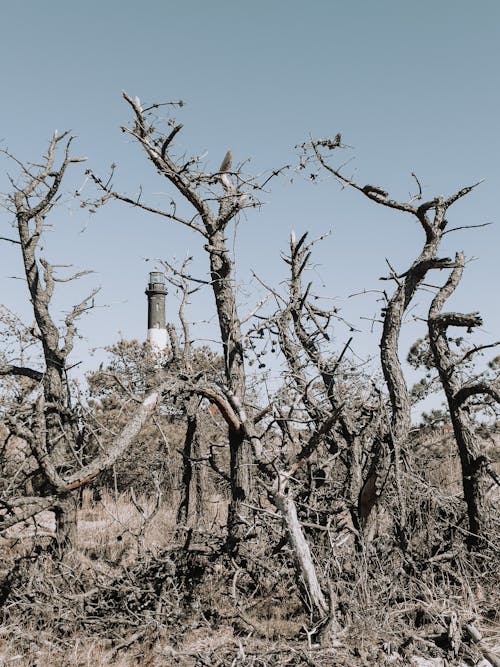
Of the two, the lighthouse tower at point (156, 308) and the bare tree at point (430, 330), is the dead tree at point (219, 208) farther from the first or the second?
the lighthouse tower at point (156, 308)

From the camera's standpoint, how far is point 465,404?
850 cm

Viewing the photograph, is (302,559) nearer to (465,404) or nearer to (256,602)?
(256,602)

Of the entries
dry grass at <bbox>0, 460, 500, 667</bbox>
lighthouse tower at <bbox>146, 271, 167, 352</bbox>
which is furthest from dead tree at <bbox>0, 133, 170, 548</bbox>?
lighthouse tower at <bbox>146, 271, 167, 352</bbox>

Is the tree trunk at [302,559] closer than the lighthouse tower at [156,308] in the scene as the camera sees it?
Yes

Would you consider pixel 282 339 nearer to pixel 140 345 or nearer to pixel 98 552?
pixel 98 552

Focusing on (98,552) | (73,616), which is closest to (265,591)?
(73,616)

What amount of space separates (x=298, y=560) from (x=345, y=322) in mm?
4568

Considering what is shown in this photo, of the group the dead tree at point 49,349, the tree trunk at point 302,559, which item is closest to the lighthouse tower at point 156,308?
the dead tree at point 49,349

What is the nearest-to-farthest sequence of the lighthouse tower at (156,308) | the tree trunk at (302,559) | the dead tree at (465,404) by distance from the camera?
the tree trunk at (302,559)
the dead tree at (465,404)
the lighthouse tower at (156,308)

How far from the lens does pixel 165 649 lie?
238 inches

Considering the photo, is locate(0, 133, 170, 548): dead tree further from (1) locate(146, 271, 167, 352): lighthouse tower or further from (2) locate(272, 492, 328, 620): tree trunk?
(1) locate(146, 271, 167, 352): lighthouse tower

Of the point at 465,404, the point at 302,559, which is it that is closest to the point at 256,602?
the point at 302,559

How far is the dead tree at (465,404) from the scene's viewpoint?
26.8 feet

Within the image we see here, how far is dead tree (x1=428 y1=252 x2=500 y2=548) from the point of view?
8156 mm
